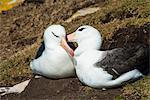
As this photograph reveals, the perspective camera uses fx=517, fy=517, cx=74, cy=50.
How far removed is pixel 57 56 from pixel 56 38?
0.91 ft

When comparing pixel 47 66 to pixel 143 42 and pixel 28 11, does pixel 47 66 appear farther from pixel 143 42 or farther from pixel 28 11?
pixel 28 11

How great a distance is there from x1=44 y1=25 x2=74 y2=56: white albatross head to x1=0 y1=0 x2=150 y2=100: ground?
0.54m

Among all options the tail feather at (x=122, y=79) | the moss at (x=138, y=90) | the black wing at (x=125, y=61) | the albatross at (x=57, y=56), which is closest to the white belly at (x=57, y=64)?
the albatross at (x=57, y=56)

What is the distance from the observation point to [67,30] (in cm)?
1060

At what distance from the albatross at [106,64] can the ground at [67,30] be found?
5.8 inches

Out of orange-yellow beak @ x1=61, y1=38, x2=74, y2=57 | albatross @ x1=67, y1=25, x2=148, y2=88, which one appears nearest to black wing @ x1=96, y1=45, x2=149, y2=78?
albatross @ x1=67, y1=25, x2=148, y2=88

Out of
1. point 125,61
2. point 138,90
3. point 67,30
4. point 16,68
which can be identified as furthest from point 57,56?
point 67,30

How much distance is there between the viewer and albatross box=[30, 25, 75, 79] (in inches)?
306

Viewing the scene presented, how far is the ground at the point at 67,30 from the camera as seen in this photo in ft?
24.1

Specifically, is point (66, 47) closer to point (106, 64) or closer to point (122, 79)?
point (106, 64)

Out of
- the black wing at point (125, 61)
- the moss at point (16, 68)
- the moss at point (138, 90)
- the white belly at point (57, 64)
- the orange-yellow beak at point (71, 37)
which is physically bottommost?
the moss at point (16, 68)

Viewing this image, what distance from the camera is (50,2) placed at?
45.8 feet

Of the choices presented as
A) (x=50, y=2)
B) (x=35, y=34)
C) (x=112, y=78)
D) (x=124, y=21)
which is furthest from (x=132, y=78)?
(x=50, y=2)

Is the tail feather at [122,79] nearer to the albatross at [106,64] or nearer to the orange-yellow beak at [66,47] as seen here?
the albatross at [106,64]
